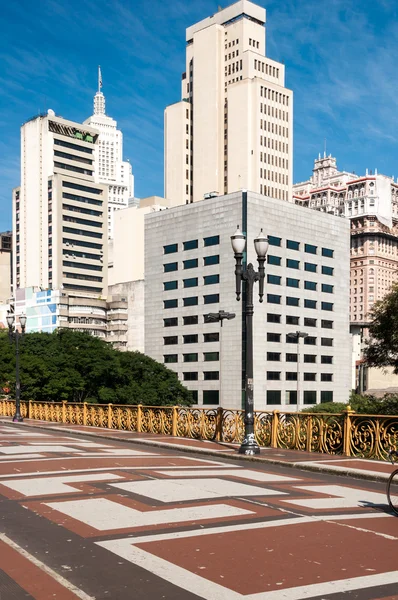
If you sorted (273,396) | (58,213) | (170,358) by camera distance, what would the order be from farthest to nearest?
(58,213) → (170,358) → (273,396)

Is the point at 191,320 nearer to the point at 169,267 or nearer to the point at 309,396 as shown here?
the point at 169,267

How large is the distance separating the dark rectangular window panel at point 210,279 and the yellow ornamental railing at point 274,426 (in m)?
81.7

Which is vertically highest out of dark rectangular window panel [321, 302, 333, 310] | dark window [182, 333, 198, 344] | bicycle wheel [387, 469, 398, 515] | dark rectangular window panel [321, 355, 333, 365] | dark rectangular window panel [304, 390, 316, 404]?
dark rectangular window panel [321, 302, 333, 310]

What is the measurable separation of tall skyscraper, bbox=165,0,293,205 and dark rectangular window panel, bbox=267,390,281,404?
5835 cm

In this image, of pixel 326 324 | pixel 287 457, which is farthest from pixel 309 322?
pixel 287 457

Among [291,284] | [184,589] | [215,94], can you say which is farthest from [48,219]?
[184,589]

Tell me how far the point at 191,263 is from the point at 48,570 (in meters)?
109

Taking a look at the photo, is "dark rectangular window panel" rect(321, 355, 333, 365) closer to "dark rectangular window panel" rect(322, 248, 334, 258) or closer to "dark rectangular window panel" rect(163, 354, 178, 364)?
"dark rectangular window panel" rect(322, 248, 334, 258)

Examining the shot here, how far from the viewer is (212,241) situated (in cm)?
11306

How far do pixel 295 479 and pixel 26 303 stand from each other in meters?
146

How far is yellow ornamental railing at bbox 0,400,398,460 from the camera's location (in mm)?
16234

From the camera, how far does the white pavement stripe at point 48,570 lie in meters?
6.20

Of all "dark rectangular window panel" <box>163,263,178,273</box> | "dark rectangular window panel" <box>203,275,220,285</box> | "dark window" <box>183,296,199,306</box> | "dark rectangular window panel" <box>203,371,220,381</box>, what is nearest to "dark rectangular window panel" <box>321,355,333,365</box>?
"dark rectangular window panel" <box>203,371,220,381</box>

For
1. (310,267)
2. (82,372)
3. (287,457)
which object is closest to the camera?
(287,457)
